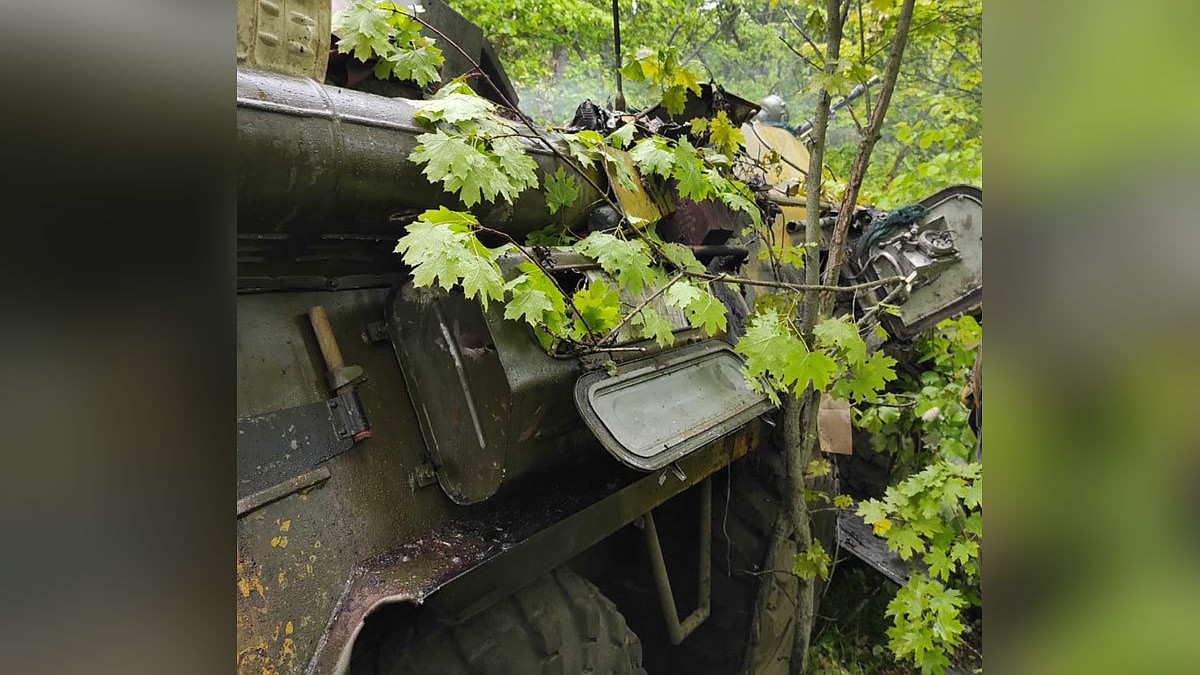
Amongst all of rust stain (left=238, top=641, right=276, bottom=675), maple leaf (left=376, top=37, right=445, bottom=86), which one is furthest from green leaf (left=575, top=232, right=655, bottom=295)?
rust stain (left=238, top=641, right=276, bottom=675)

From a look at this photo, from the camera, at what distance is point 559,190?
2.42m

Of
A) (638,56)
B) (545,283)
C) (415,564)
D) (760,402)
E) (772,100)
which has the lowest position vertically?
(415,564)

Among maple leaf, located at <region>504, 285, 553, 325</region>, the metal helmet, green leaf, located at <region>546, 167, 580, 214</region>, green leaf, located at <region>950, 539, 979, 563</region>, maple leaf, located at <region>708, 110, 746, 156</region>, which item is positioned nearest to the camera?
maple leaf, located at <region>504, 285, 553, 325</region>

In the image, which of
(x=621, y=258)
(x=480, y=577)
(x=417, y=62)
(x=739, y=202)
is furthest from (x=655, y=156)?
(x=480, y=577)

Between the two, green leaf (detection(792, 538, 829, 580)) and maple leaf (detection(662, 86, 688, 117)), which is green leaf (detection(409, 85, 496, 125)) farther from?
green leaf (detection(792, 538, 829, 580))

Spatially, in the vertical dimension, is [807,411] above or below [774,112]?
below

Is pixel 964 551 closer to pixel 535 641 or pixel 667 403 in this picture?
pixel 667 403

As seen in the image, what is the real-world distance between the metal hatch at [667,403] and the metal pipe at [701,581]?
0.70 metres

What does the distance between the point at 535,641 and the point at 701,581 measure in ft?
4.30

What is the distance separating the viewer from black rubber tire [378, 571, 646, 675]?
1884mm

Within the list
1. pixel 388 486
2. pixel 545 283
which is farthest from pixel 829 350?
pixel 388 486
